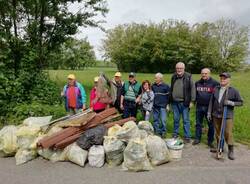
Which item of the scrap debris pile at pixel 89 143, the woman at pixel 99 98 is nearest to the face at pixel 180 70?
the scrap debris pile at pixel 89 143

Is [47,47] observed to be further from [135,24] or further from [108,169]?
[135,24]

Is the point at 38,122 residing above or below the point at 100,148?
above

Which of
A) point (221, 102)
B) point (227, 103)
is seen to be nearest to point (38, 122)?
point (221, 102)

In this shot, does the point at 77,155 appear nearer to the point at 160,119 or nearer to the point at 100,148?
the point at 100,148

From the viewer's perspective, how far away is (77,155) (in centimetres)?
650

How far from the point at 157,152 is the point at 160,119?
2.01 meters

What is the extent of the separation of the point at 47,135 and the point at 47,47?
759cm

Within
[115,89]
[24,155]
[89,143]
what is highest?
[115,89]

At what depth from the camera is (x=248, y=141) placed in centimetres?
833

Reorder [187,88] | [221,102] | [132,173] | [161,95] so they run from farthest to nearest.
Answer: [161,95], [187,88], [221,102], [132,173]

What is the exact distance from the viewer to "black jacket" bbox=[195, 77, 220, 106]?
7.55 m

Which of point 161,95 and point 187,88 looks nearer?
point 187,88

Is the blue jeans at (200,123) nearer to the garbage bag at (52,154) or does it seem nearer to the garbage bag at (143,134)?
the garbage bag at (143,134)

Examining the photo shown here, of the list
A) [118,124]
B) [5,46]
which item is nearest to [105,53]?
[5,46]
